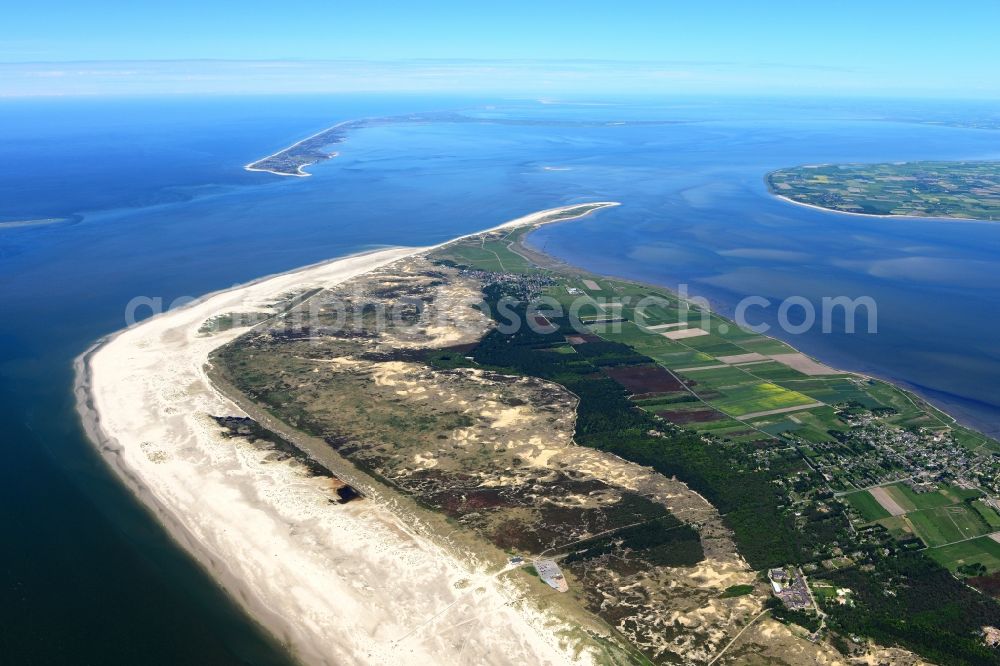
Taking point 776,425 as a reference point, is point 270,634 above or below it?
below

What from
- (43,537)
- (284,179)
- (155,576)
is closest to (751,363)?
(155,576)

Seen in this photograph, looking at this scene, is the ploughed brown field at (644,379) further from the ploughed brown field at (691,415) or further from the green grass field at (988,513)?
the green grass field at (988,513)

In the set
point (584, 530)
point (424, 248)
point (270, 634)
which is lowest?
point (270, 634)

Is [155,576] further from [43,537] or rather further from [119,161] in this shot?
[119,161]

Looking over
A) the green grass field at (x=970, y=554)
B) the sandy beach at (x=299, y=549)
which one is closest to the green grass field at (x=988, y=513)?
the green grass field at (x=970, y=554)

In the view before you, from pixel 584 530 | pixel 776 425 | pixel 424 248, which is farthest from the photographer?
pixel 424 248

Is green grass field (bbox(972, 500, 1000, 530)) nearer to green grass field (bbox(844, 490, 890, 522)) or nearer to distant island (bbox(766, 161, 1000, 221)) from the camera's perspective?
green grass field (bbox(844, 490, 890, 522))

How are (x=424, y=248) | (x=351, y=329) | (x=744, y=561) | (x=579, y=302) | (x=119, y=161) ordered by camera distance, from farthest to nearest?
(x=119, y=161) → (x=424, y=248) → (x=579, y=302) → (x=351, y=329) → (x=744, y=561)
